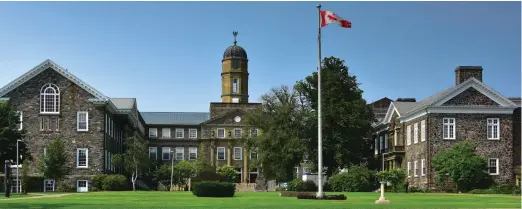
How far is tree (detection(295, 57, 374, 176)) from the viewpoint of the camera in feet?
257

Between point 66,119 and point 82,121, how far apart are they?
1450 mm

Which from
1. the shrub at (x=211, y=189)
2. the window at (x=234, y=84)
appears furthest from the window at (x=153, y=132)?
the shrub at (x=211, y=189)

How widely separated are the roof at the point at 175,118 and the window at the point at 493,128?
63786 millimetres

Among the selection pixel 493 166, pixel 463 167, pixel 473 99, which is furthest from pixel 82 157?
pixel 493 166

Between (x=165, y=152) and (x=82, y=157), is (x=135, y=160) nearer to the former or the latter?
(x=82, y=157)

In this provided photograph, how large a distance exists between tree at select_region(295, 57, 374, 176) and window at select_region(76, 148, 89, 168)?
20.2 metres

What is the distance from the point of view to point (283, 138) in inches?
3155

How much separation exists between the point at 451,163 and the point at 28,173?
3699cm

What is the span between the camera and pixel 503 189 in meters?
67.0

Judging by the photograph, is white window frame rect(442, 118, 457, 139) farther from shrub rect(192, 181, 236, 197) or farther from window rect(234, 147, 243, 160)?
window rect(234, 147, 243, 160)

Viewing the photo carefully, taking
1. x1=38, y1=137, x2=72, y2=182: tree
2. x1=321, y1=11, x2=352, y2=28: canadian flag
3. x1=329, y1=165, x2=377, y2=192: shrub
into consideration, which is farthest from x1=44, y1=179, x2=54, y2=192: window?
x1=321, y1=11, x2=352, y2=28: canadian flag

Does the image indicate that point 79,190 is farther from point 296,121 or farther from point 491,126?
point 491,126

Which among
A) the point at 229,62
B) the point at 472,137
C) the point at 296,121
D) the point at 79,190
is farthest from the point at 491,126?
the point at 229,62

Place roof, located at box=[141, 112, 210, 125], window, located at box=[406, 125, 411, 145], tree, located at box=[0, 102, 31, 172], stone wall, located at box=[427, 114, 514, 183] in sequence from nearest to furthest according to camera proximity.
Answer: tree, located at box=[0, 102, 31, 172]
stone wall, located at box=[427, 114, 514, 183]
window, located at box=[406, 125, 411, 145]
roof, located at box=[141, 112, 210, 125]
